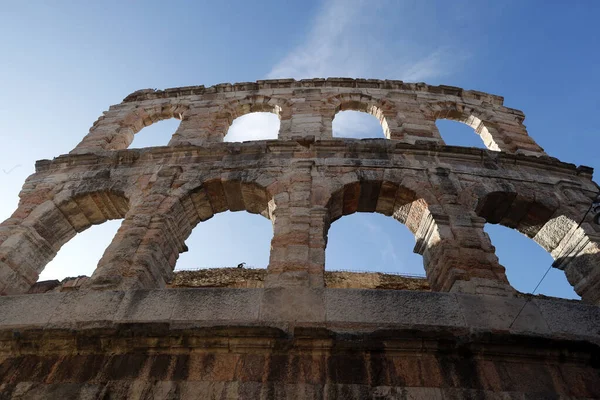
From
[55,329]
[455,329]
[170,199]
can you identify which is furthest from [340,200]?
[55,329]

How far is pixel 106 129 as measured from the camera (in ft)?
36.0

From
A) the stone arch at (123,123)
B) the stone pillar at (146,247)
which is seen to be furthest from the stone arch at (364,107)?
the stone pillar at (146,247)

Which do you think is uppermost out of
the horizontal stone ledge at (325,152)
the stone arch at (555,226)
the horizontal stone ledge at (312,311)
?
the horizontal stone ledge at (325,152)

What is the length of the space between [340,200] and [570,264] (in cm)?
391

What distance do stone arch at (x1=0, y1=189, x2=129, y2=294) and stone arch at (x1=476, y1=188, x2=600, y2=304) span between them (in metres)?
6.84

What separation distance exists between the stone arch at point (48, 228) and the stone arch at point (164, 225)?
4.02 feet

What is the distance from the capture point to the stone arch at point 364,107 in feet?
34.2

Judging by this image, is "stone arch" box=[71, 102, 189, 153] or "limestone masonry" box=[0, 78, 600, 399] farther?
"stone arch" box=[71, 102, 189, 153]

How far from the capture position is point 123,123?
37.0ft

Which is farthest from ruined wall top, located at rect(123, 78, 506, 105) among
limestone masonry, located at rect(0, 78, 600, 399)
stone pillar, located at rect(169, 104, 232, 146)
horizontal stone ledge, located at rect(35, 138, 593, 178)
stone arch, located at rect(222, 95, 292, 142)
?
horizontal stone ledge, located at rect(35, 138, 593, 178)

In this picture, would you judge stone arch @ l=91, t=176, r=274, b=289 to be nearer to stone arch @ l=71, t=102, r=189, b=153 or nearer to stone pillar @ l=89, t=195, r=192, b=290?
stone pillar @ l=89, t=195, r=192, b=290

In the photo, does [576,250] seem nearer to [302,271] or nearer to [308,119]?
[302,271]

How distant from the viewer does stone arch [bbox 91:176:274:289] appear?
20.7 feet

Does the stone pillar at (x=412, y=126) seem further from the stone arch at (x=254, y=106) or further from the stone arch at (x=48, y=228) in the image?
the stone arch at (x=48, y=228)
